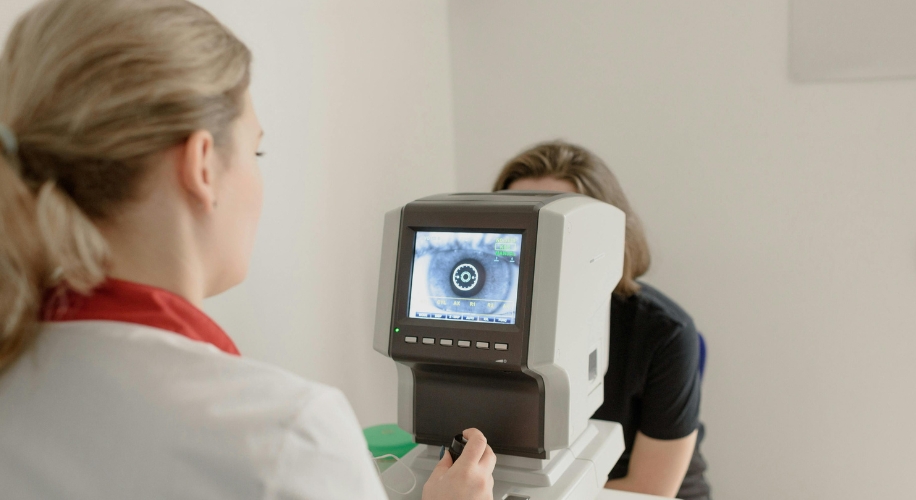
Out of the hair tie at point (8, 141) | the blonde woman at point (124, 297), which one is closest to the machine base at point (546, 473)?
the blonde woman at point (124, 297)

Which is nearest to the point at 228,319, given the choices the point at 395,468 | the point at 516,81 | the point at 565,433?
the point at 395,468

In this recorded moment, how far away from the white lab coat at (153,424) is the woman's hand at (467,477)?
322mm

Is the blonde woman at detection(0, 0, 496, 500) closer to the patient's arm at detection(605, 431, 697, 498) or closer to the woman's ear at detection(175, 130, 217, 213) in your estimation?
the woman's ear at detection(175, 130, 217, 213)

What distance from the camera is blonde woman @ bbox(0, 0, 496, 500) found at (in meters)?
0.58

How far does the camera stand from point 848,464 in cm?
213

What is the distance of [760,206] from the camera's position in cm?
213

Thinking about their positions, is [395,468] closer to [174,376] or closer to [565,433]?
[565,433]

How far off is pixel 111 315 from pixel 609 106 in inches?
74.1

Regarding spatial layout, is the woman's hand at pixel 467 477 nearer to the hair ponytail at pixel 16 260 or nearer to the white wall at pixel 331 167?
the hair ponytail at pixel 16 260

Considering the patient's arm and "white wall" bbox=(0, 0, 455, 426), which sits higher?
"white wall" bbox=(0, 0, 455, 426)

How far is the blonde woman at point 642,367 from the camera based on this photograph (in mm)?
1546

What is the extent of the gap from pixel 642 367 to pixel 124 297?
117cm

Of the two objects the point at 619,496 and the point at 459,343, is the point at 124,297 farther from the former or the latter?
the point at 619,496

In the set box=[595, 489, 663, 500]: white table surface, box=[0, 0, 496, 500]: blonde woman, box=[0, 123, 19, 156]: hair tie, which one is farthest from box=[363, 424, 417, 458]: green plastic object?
box=[0, 123, 19, 156]: hair tie
